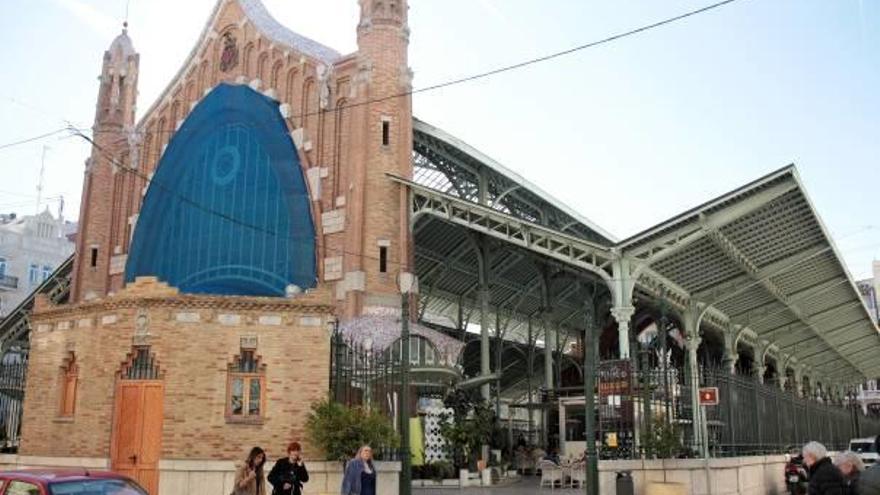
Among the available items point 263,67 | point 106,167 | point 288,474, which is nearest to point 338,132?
point 263,67

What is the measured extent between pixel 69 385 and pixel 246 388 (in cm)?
363

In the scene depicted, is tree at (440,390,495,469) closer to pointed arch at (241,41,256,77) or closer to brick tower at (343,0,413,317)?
→ brick tower at (343,0,413,317)

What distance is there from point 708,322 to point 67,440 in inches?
1204

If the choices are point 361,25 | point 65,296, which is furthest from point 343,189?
point 65,296

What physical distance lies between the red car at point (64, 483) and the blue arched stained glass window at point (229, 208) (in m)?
25.1

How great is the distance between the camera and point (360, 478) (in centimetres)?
1276

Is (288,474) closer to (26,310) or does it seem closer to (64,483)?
(64,483)

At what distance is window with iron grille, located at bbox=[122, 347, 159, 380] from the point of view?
52.3 feet

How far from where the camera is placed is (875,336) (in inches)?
2142

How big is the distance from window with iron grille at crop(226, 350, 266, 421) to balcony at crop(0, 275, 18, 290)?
5683cm

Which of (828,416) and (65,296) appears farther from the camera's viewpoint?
(65,296)

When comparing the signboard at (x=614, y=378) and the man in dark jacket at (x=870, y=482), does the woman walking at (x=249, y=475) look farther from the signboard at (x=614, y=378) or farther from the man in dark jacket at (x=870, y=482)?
the signboard at (x=614, y=378)

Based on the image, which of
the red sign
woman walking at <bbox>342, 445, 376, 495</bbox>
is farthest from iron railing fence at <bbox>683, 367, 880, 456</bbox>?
woman walking at <bbox>342, 445, 376, 495</bbox>

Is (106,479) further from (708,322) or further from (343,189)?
(708,322)
